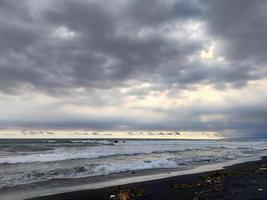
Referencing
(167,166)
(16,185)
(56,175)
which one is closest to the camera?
(16,185)

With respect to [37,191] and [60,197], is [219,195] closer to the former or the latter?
[60,197]

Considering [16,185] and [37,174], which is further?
[37,174]

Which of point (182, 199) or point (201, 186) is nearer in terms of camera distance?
point (182, 199)

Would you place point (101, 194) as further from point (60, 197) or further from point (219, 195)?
point (219, 195)

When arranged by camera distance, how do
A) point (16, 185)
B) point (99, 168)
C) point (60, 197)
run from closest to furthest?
1. point (60, 197)
2. point (16, 185)
3. point (99, 168)

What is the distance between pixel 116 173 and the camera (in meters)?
22.1

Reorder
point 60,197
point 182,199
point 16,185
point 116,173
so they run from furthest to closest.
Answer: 1. point 116,173
2. point 16,185
3. point 60,197
4. point 182,199

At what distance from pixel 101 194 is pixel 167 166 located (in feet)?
46.2

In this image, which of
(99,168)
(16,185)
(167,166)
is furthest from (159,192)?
(167,166)

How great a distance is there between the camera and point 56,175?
2044 cm

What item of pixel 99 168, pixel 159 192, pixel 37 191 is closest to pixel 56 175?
pixel 99 168

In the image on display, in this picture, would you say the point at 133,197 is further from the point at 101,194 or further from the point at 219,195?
the point at 219,195

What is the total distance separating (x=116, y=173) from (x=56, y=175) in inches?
156

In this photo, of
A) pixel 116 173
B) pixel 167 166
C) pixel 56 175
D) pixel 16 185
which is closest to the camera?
pixel 16 185
